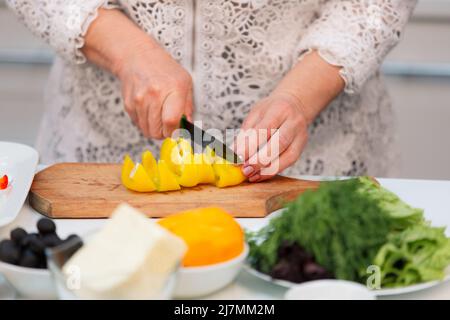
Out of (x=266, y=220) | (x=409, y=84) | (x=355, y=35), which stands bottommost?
(x=409, y=84)

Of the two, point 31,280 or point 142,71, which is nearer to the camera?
point 31,280

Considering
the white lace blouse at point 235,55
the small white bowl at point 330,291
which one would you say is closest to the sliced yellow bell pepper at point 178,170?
the white lace blouse at point 235,55

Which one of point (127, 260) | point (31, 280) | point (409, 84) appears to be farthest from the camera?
point (409, 84)

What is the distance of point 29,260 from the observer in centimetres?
75

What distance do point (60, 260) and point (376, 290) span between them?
0.33 m

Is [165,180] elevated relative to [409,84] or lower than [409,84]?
elevated

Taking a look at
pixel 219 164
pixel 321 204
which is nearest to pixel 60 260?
pixel 321 204

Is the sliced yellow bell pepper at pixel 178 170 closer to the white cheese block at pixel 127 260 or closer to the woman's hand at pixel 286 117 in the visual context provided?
the woman's hand at pixel 286 117

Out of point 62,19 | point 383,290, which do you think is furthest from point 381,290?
point 62,19

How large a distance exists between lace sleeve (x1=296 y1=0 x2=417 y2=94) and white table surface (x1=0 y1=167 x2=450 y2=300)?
0.22 metres

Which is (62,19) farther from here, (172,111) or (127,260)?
(127,260)

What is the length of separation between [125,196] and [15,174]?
18cm

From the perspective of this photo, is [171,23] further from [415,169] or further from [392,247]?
[415,169]

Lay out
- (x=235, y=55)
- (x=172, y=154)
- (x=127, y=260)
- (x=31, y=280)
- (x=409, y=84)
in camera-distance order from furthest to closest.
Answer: (x=409, y=84) → (x=235, y=55) → (x=172, y=154) → (x=31, y=280) → (x=127, y=260)
